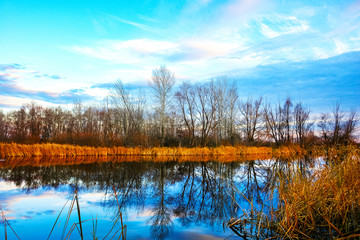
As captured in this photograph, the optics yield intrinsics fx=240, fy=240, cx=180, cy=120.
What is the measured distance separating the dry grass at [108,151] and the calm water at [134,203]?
32.6 ft

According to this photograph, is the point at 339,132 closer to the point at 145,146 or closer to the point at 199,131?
the point at 199,131

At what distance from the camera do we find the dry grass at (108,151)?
59.1 feet

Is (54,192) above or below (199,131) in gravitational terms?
below

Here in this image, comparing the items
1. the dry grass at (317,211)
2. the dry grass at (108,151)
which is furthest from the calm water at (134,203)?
the dry grass at (108,151)

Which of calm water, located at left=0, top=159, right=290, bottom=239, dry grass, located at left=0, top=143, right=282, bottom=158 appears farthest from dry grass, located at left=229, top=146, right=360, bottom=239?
dry grass, located at left=0, top=143, right=282, bottom=158

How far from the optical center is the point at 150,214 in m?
4.95

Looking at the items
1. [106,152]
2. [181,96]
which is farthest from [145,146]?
[181,96]

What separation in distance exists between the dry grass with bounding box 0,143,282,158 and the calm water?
32.6 ft

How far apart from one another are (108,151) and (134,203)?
612 inches

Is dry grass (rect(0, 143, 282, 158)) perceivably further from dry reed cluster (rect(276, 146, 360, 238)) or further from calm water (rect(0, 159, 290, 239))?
dry reed cluster (rect(276, 146, 360, 238))

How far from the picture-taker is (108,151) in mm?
20484

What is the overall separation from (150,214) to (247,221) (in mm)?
1976

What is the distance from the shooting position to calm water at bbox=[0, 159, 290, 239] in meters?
4.00

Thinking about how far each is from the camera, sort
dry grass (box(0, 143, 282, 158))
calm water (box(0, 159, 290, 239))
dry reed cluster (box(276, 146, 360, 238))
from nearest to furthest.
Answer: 1. dry reed cluster (box(276, 146, 360, 238))
2. calm water (box(0, 159, 290, 239))
3. dry grass (box(0, 143, 282, 158))
